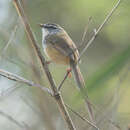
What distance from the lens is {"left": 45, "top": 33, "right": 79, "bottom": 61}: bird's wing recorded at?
14.1 feet

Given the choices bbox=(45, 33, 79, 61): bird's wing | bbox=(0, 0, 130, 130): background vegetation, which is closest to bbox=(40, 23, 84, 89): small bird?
bbox=(45, 33, 79, 61): bird's wing

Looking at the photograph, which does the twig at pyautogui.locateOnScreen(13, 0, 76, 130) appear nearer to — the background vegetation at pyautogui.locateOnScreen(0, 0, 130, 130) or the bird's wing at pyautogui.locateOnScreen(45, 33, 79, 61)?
the background vegetation at pyautogui.locateOnScreen(0, 0, 130, 130)

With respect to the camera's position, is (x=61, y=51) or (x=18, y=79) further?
(x=61, y=51)

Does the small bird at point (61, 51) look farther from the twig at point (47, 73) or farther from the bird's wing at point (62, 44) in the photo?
the twig at point (47, 73)

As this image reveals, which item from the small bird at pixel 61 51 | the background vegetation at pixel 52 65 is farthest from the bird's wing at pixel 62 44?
the background vegetation at pixel 52 65

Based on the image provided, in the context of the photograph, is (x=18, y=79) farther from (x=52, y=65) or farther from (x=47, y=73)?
(x=52, y=65)

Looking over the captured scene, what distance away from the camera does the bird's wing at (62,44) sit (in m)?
4.31

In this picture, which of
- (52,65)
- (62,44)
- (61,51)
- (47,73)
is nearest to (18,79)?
(47,73)

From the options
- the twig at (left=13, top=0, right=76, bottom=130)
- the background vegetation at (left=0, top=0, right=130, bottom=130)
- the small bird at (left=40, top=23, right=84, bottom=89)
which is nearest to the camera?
the twig at (left=13, top=0, right=76, bottom=130)

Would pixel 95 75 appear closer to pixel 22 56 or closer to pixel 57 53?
pixel 57 53

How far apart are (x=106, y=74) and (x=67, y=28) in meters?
5.96

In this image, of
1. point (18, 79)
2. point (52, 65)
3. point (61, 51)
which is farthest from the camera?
point (52, 65)

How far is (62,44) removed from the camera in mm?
4496

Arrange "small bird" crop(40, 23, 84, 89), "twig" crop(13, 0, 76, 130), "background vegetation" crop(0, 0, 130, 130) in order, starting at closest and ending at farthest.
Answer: "twig" crop(13, 0, 76, 130)
"background vegetation" crop(0, 0, 130, 130)
"small bird" crop(40, 23, 84, 89)
